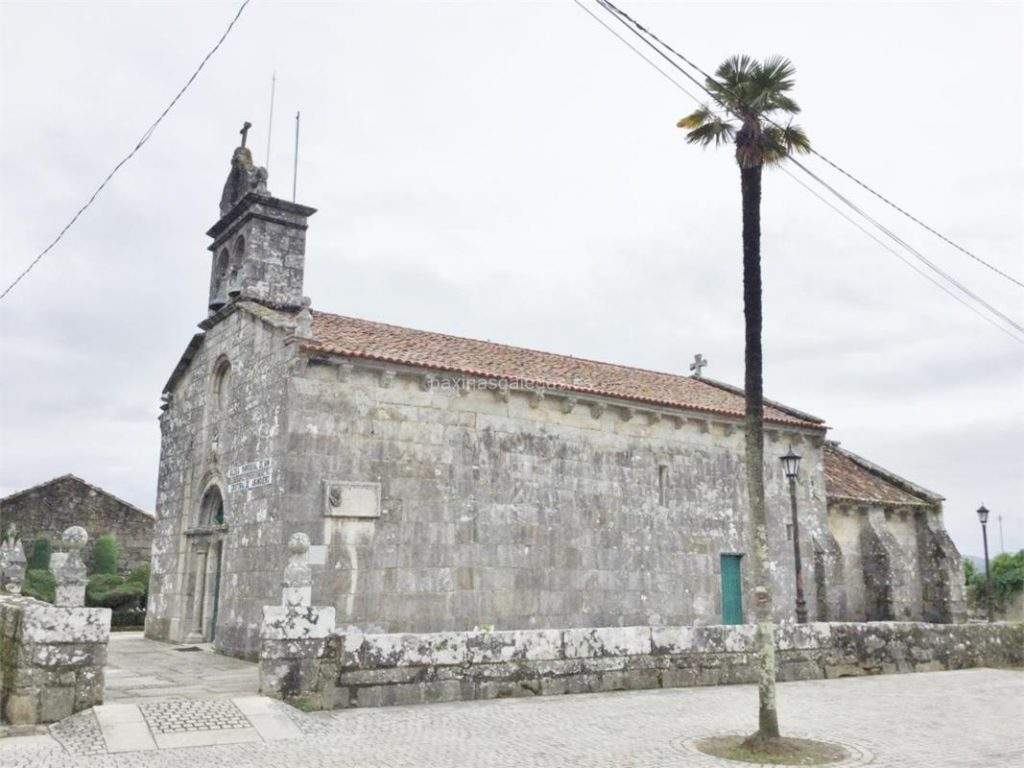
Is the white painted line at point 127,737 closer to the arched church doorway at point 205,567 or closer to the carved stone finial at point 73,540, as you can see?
the carved stone finial at point 73,540

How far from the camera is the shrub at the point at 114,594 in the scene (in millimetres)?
24406

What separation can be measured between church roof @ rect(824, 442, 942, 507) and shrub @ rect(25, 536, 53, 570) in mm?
26829

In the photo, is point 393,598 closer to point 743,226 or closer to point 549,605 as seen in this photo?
point 549,605

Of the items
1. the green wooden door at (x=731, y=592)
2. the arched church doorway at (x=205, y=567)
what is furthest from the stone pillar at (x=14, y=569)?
the green wooden door at (x=731, y=592)

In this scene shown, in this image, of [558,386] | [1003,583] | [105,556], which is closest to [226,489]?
[558,386]

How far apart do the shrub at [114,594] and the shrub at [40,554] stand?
5298 millimetres

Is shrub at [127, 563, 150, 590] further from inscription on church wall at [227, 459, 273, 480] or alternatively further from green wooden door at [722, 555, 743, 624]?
green wooden door at [722, 555, 743, 624]

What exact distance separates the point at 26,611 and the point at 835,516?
20.1 m


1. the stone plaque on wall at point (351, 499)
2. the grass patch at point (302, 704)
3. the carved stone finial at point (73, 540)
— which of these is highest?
the stone plaque on wall at point (351, 499)

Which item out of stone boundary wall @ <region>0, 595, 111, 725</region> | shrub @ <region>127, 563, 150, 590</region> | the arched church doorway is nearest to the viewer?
stone boundary wall @ <region>0, 595, 111, 725</region>

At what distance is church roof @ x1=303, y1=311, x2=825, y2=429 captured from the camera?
16141 millimetres

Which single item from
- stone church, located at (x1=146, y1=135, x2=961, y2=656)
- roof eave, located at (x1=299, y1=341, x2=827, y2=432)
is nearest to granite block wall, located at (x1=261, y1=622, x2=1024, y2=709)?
stone church, located at (x1=146, y1=135, x2=961, y2=656)

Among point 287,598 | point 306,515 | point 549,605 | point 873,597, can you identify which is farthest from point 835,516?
point 287,598

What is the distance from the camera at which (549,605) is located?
16.6m
